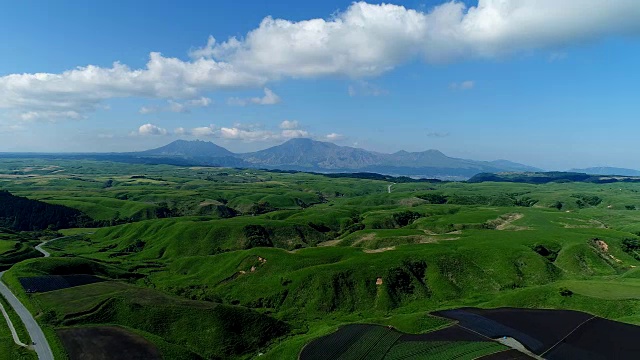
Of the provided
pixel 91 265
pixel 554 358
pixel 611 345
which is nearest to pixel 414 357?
pixel 554 358

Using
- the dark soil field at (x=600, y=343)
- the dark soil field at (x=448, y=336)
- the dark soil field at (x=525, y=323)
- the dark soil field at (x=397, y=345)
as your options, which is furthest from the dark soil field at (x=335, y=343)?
the dark soil field at (x=600, y=343)

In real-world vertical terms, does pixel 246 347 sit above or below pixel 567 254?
below

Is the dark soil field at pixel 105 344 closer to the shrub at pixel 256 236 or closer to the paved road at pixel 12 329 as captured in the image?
the paved road at pixel 12 329

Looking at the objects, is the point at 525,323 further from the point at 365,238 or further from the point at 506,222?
the point at 506,222

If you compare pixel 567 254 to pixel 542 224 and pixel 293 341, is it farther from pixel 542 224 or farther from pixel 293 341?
pixel 293 341

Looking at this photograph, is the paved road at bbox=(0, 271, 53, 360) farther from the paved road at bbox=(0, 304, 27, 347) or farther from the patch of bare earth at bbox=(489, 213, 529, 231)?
the patch of bare earth at bbox=(489, 213, 529, 231)

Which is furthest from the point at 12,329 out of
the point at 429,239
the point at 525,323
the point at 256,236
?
the point at 429,239

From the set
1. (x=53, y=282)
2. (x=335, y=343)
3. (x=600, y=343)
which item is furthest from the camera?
(x=53, y=282)
